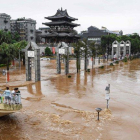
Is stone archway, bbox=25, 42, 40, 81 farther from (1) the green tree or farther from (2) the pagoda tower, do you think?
(2) the pagoda tower

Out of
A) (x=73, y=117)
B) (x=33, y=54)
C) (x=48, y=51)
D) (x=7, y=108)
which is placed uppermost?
(x=48, y=51)

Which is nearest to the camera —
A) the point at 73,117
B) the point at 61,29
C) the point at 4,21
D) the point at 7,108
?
the point at 7,108

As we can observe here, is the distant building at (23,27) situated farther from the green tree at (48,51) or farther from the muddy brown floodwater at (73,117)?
the muddy brown floodwater at (73,117)

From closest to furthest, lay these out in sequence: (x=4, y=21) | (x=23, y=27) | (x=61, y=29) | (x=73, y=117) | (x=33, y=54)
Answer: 1. (x=73, y=117)
2. (x=33, y=54)
3. (x=61, y=29)
4. (x=4, y=21)
5. (x=23, y=27)

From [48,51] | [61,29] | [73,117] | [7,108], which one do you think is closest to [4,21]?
[48,51]

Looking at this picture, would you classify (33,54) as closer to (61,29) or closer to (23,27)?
(61,29)

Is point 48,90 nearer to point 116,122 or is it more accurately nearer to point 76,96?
point 76,96

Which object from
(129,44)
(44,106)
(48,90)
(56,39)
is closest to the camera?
(44,106)

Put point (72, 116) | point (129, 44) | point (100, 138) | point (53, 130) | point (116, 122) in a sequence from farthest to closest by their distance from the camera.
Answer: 1. point (129, 44)
2. point (72, 116)
3. point (116, 122)
4. point (53, 130)
5. point (100, 138)

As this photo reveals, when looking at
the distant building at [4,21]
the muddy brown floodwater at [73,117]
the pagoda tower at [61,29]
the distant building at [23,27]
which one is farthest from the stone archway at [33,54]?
the distant building at [23,27]

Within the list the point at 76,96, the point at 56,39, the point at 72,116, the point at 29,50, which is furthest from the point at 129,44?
the point at 72,116

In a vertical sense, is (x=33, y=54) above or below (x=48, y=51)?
below

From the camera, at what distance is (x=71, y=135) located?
1167cm

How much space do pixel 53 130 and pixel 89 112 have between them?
147 inches
